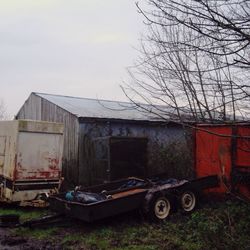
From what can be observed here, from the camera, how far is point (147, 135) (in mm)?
18984

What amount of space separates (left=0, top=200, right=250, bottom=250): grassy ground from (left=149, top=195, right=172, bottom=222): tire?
201 mm

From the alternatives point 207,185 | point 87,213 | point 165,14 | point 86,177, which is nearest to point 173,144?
point 86,177

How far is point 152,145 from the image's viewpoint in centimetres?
1886

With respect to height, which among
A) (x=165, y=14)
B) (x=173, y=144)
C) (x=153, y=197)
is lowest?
(x=153, y=197)

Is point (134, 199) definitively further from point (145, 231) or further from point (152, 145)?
point (152, 145)

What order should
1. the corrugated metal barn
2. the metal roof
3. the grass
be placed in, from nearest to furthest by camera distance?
the grass
the corrugated metal barn
the metal roof

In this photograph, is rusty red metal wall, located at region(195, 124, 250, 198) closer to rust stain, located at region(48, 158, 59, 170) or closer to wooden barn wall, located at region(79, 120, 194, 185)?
wooden barn wall, located at region(79, 120, 194, 185)

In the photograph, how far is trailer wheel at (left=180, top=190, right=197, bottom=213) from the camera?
10703mm

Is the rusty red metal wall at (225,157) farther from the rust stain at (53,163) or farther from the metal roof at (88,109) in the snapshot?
the metal roof at (88,109)

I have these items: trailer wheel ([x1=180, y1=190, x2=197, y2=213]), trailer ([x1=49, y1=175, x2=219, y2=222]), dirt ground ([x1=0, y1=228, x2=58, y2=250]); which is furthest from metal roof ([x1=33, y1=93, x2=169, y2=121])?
dirt ground ([x1=0, y1=228, x2=58, y2=250])

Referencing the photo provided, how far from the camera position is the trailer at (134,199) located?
938 centimetres

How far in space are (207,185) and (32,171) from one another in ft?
18.0

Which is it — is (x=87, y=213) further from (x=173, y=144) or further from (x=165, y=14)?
(x=173, y=144)

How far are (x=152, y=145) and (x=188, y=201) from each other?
8066 millimetres
